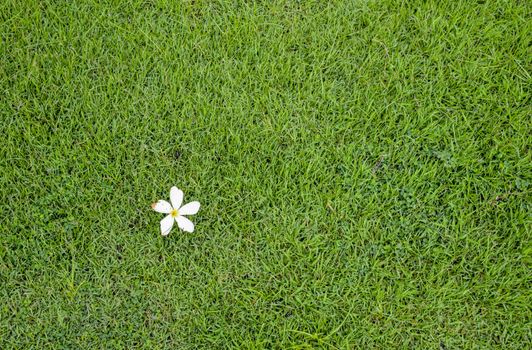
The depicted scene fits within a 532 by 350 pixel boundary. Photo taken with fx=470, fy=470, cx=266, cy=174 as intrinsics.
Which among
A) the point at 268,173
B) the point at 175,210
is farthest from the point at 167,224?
the point at 268,173

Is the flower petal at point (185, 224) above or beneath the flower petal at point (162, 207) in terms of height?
beneath

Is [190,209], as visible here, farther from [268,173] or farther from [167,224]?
[268,173]

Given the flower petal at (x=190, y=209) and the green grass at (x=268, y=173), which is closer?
the green grass at (x=268, y=173)

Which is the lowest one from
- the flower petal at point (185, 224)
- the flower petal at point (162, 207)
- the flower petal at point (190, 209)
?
the flower petal at point (185, 224)

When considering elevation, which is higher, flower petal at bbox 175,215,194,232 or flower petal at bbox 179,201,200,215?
flower petal at bbox 179,201,200,215

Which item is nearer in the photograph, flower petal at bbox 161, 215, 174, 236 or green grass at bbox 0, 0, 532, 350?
green grass at bbox 0, 0, 532, 350

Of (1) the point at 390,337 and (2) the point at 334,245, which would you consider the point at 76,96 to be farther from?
(1) the point at 390,337

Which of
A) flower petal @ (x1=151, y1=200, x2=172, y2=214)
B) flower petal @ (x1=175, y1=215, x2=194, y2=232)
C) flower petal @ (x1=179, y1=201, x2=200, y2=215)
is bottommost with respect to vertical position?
flower petal @ (x1=175, y1=215, x2=194, y2=232)
